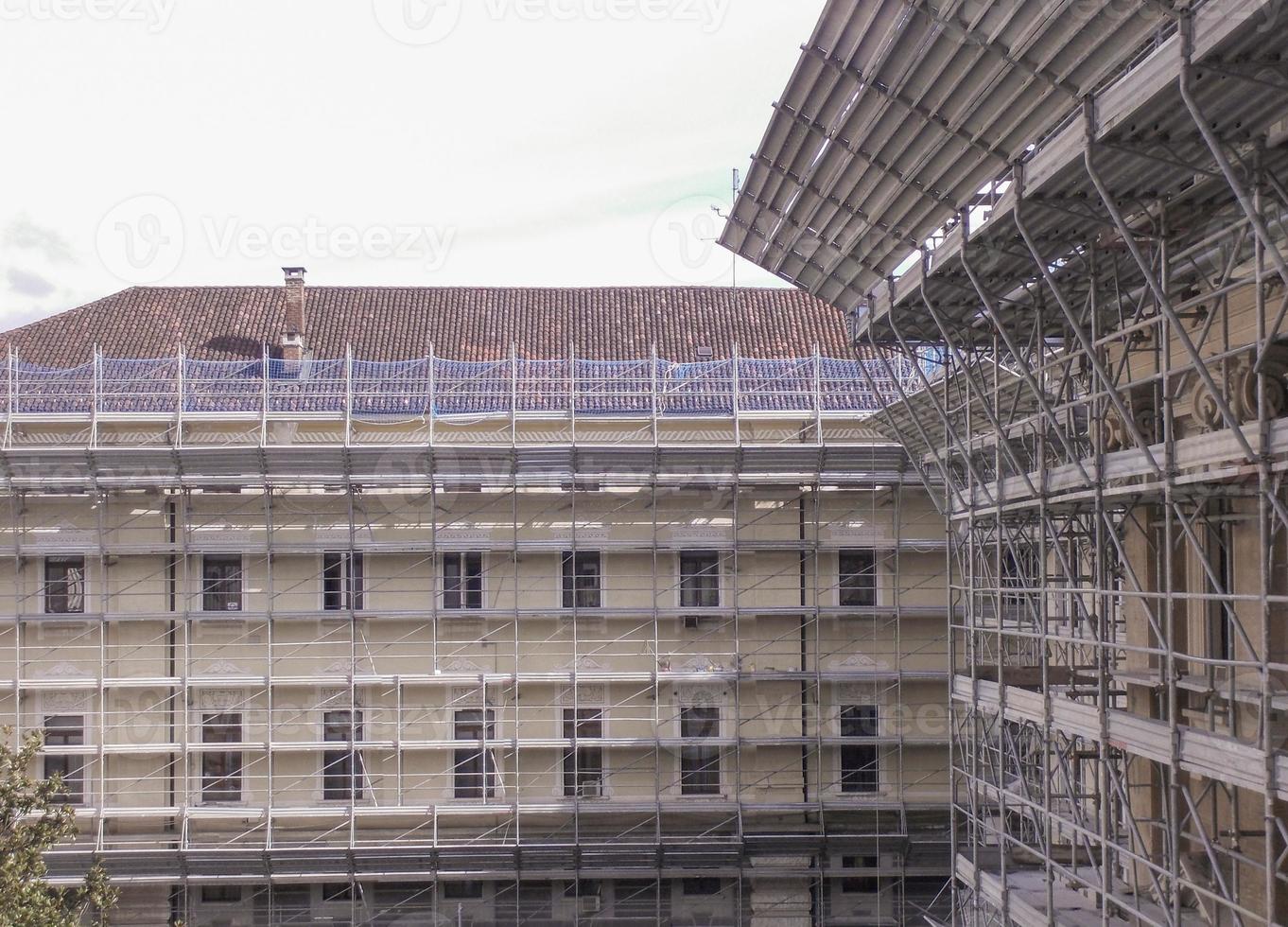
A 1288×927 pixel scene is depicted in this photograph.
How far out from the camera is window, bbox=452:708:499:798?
66.9 ft

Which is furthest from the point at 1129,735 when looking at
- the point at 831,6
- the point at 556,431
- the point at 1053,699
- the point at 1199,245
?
the point at 556,431

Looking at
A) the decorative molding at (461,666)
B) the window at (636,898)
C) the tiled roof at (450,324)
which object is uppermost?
the tiled roof at (450,324)

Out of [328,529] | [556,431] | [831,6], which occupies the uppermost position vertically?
[831,6]

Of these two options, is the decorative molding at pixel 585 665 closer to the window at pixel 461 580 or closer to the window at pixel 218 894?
the window at pixel 461 580

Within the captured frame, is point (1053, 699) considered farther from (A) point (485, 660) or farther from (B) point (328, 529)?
(B) point (328, 529)

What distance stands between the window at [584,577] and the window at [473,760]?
245cm

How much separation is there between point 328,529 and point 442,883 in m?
6.27

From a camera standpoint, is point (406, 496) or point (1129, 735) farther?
point (406, 496)

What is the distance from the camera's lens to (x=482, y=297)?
26.7m

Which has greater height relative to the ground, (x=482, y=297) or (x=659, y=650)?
(x=482, y=297)

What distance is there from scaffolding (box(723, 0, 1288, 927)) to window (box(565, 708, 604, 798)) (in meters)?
7.15

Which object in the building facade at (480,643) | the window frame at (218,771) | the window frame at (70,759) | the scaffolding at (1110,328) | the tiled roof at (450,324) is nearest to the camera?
the scaffolding at (1110,328)

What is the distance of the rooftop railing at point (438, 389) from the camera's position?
20641mm

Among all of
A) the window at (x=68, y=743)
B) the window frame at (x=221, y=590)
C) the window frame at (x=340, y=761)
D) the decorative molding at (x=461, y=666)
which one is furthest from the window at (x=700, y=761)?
the window at (x=68, y=743)
